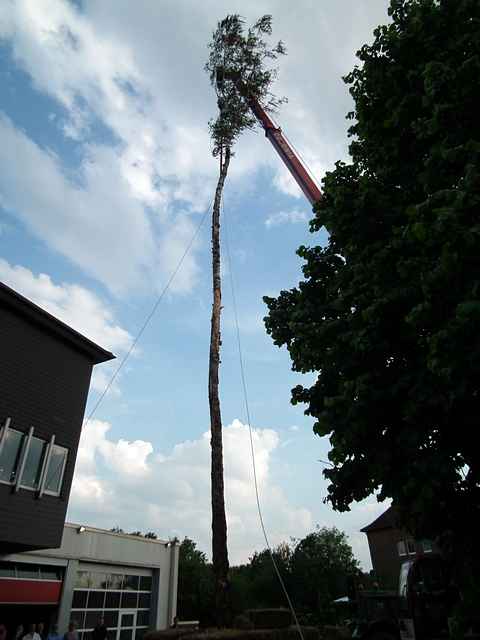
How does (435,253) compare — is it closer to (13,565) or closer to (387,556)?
(13,565)

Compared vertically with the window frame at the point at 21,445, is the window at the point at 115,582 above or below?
below

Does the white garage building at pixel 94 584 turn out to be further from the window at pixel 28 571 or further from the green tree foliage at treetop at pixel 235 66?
the green tree foliage at treetop at pixel 235 66

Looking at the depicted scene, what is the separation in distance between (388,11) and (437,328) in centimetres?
714

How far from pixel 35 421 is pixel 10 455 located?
4.37ft

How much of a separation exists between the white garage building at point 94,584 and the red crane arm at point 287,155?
664 inches

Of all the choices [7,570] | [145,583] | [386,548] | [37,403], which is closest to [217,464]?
[37,403]

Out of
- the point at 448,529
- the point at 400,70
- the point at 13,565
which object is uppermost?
the point at 400,70

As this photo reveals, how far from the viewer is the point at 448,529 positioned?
6.82 m

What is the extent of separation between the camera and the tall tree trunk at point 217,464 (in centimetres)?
1018

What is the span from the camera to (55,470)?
624 inches

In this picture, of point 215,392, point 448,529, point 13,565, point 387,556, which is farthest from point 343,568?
point 448,529

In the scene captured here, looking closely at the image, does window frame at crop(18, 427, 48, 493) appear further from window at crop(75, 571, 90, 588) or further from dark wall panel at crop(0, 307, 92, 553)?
window at crop(75, 571, 90, 588)

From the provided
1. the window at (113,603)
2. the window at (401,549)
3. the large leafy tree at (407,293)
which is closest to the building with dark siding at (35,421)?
the window at (113,603)

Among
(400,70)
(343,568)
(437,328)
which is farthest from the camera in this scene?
(343,568)
